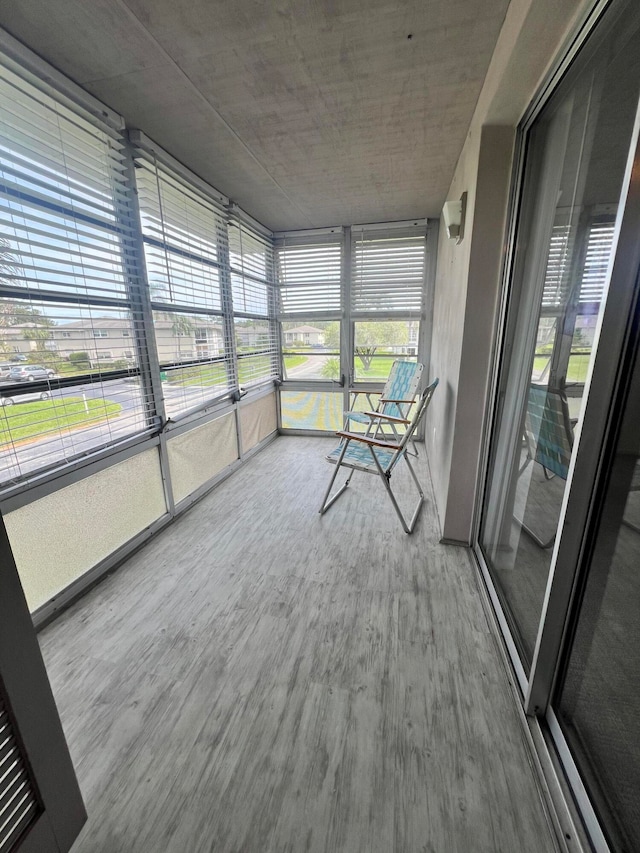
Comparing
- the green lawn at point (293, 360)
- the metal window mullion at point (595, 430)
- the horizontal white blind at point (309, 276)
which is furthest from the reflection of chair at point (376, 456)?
the horizontal white blind at point (309, 276)

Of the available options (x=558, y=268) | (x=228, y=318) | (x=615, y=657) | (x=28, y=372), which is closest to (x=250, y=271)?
(x=228, y=318)

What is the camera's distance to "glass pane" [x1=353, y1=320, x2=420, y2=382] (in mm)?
3925

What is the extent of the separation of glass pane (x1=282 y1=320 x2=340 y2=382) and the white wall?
76.1 inches

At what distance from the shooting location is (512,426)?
150cm

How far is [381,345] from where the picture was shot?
13.2ft

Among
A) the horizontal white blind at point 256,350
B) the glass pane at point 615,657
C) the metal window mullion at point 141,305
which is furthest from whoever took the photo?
the horizontal white blind at point 256,350

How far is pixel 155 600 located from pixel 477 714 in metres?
1.51

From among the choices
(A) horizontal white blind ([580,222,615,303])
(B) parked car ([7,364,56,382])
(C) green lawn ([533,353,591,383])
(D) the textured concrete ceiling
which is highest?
(D) the textured concrete ceiling

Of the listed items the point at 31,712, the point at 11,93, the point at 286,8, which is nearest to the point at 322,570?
the point at 31,712

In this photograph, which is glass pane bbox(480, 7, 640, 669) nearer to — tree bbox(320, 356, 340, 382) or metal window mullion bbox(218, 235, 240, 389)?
metal window mullion bbox(218, 235, 240, 389)

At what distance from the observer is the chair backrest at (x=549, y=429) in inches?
39.7

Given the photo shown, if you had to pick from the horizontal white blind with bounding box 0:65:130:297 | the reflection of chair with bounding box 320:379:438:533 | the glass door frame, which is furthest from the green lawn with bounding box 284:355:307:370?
the glass door frame

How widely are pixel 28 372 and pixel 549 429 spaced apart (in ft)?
6.89

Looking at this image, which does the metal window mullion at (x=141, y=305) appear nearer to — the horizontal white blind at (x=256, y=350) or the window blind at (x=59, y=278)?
the window blind at (x=59, y=278)
